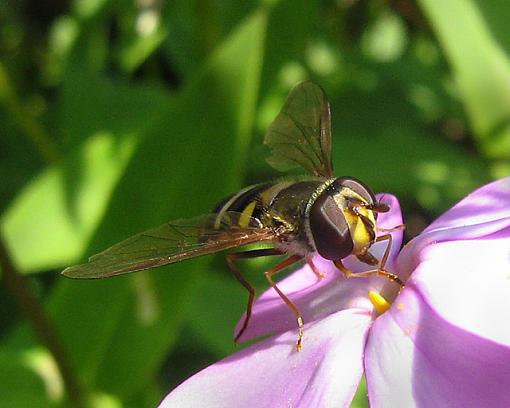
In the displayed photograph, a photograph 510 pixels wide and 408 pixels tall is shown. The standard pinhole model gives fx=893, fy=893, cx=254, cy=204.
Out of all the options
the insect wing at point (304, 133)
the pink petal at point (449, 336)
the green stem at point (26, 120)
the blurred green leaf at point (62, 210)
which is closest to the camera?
the pink petal at point (449, 336)

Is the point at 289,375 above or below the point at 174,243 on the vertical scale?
below

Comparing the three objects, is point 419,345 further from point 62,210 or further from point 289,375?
point 62,210

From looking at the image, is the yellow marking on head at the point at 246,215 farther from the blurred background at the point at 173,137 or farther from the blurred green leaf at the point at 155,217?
the blurred green leaf at the point at 155,217

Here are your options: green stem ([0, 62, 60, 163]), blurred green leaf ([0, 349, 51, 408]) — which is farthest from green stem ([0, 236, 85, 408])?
green stem ([0, 62, 60, 163])

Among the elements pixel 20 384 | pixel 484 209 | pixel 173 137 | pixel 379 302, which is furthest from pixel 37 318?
pixel 484 209

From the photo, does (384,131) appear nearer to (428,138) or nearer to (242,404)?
(428,138)

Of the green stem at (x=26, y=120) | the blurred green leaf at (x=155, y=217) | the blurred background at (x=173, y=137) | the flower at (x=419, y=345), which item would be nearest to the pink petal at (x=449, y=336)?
the flower at (x=419, y=345)

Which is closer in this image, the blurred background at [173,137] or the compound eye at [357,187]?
the compound eye at [357,187]
